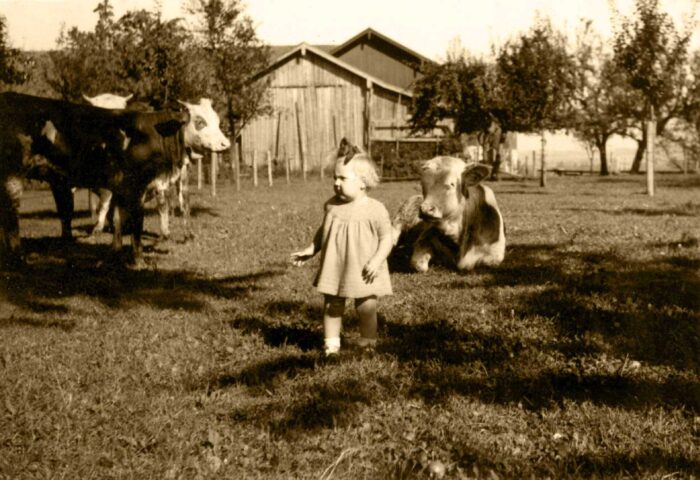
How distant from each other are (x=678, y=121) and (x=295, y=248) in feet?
149

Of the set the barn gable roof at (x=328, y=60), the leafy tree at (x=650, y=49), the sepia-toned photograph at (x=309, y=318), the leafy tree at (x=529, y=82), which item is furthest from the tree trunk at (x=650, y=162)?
the barn gable roof at (x=328, y=60)

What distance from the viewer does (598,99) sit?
50.1 metres

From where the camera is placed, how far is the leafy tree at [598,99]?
49.1 metres

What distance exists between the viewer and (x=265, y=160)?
140 feet

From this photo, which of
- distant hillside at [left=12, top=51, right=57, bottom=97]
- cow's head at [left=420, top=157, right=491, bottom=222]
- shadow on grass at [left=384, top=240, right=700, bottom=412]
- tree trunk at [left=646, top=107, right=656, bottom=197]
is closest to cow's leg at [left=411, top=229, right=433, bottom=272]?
cow's head at [left=420, top=157, right=491, bottom=222]

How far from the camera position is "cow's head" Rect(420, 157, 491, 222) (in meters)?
9.30

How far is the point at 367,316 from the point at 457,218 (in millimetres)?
3726

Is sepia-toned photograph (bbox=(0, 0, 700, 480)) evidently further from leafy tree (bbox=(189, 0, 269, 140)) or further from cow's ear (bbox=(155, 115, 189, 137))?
leafy tree (bbox=(189, 0, 269, 140))

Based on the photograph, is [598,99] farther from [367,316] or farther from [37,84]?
[367,316]

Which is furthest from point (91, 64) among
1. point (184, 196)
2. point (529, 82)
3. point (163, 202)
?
point (529, 82)

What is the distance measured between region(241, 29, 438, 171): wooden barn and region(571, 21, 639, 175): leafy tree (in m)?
13.7

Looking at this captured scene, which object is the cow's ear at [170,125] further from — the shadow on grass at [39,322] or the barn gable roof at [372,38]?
the barn gable roof at [372,38]

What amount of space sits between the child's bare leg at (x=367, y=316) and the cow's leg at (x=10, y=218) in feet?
19.3

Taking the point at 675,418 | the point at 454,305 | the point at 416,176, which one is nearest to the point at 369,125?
the point at 416,176
